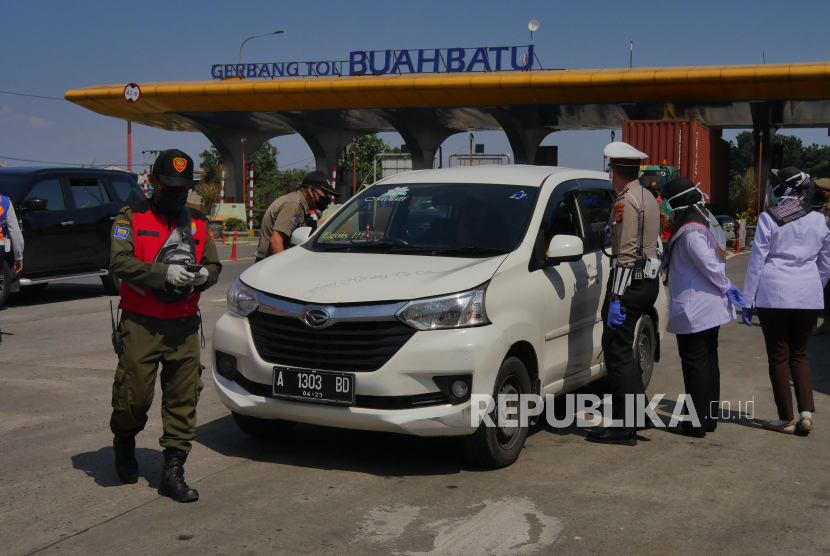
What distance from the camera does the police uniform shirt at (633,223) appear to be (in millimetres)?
5453

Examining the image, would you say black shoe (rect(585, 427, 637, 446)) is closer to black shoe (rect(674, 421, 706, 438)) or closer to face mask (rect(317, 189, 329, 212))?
black shoe (rect(674, 421, 706, 438))

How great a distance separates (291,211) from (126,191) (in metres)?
7.46

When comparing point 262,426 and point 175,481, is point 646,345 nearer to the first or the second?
point 262,426

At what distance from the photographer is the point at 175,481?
4238 mm

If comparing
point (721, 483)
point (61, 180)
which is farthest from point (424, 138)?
point (721, 483)

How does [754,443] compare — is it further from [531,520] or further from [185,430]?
[185,430]

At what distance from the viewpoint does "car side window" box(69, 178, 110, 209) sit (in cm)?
1306

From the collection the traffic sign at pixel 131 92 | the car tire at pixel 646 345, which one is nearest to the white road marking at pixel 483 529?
the car tire at pixel 646 345

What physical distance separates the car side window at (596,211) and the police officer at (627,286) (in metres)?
0.58

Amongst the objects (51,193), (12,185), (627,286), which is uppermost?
(12,185)

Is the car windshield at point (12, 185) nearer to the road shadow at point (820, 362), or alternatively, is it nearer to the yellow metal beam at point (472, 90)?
the road shadow at point (820, 362)

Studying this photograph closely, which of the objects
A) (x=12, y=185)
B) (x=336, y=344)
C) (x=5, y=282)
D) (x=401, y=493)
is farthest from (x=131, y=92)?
(x=401, y=493)

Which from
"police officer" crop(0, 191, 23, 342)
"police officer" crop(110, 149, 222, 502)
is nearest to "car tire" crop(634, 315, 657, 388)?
"police officer" crop(110, 149, 222, 502)

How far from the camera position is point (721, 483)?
465 cm
